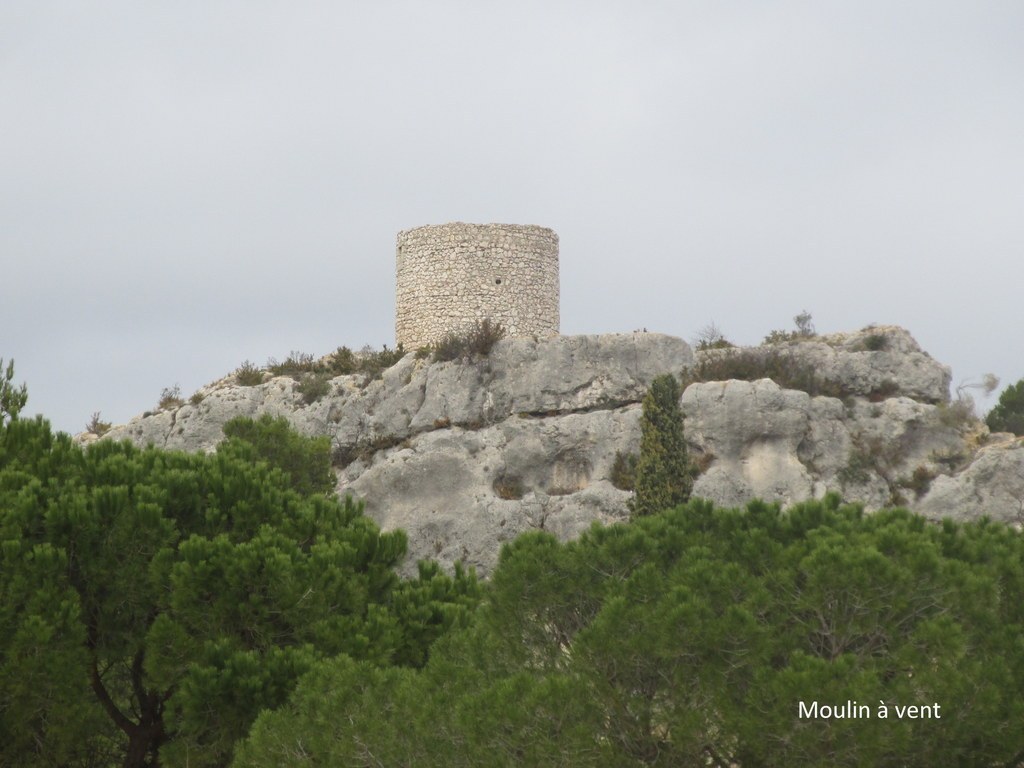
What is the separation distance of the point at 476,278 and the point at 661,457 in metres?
8.16

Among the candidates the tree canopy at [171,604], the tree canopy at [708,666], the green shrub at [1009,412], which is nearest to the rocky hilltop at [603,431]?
the green shrub at [1009,412]

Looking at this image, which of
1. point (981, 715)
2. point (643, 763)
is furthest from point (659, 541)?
point (981, 715)

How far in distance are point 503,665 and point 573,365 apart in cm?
2015

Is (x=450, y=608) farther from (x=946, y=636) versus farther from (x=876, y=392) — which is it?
(x=876, y=392)

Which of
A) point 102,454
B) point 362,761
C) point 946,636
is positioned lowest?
point 362,761

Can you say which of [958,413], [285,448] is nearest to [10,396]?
[285,448]

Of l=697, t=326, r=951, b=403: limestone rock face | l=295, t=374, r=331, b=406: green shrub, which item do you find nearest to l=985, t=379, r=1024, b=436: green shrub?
l=697, t=326, r=951, b=403: limestone rock face

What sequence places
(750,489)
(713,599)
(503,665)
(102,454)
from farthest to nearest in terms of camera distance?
(750,489), (102,454), (503,665), (713,599)

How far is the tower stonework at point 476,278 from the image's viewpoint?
33250mm

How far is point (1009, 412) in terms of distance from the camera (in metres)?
39.4

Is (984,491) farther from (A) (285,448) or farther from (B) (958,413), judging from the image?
(A) (285,448)

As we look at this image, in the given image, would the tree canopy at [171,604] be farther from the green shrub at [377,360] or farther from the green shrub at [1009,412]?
the green shrub at [1009,412]

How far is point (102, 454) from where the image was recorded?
1672 cm

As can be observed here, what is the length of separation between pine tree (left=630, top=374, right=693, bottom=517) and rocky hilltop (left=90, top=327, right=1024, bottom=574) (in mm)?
1439
